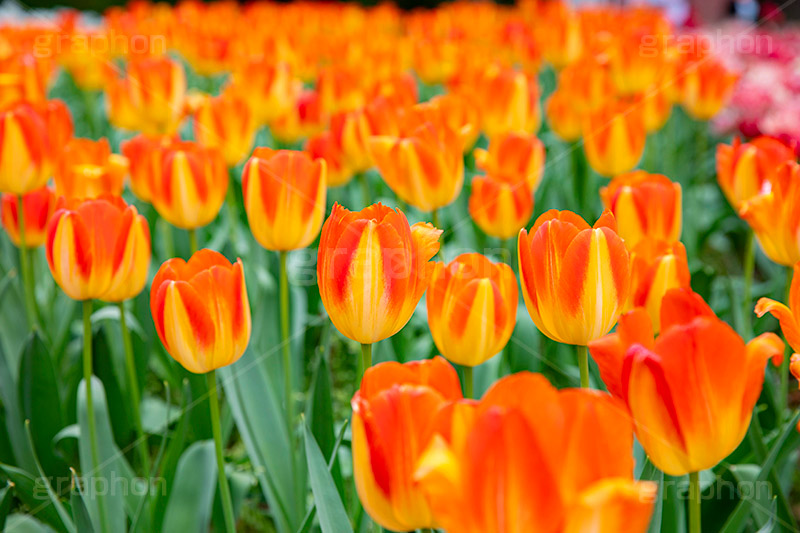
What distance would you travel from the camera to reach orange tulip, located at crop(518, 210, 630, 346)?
0.99 meters

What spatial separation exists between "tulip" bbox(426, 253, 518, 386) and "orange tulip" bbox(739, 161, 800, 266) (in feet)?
1.83

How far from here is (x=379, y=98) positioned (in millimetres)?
2088

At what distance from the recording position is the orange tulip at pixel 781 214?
4.31 feet

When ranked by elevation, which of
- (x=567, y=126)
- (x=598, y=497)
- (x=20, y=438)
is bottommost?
(x=20, y=438)

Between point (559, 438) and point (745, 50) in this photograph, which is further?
point (745, 50)

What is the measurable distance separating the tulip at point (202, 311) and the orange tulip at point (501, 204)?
0.80 m

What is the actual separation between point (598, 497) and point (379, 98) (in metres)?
1.65

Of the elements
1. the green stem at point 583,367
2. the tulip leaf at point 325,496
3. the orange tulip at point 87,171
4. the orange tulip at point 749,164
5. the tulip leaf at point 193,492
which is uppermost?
the orange tulip at point 749,164

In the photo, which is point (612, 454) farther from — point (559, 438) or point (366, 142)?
point (366, 142)

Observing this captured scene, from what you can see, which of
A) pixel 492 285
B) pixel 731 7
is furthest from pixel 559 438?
pixel 731 7

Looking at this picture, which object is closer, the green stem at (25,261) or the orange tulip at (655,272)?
the orange tulip at (655,272)

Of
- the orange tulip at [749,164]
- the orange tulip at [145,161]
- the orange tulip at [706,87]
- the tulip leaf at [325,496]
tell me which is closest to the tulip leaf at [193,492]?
the tulip leaf at [325,496]

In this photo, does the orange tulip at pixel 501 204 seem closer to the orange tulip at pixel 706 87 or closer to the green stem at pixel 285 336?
the green stem at pixel 285 336

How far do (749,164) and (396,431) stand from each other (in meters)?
1.26
